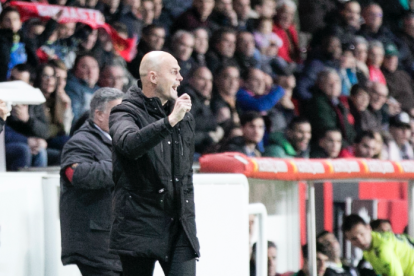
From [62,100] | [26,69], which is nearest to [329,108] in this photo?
[62,100]

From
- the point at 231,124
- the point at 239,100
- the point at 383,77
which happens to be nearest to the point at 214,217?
the point at 231,124

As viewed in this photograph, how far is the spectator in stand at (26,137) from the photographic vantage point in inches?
190

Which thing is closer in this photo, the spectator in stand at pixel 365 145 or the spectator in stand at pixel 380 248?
the spectator in stand at pixel 380 248

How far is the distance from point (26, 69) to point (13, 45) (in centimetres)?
24

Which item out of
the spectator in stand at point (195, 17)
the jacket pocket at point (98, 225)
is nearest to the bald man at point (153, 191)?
the jacket pocket at point (98, 225)

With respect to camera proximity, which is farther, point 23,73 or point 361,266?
point 361,266

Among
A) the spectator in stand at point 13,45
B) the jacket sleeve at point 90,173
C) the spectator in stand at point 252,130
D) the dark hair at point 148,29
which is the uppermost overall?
the dark hair at point 148,29

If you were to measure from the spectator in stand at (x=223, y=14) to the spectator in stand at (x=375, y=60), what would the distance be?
2394 mm

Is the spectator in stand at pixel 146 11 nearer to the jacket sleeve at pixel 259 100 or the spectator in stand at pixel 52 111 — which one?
the jacket sleeve at pixel 259 100

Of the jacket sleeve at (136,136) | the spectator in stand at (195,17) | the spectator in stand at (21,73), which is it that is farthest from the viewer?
the spectator in stand at (195,17)

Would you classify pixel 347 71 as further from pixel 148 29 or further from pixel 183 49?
pixel 148 29

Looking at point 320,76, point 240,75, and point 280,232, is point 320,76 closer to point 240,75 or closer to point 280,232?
point 240,75

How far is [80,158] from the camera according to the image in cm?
329

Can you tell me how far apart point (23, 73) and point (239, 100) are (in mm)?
2394
